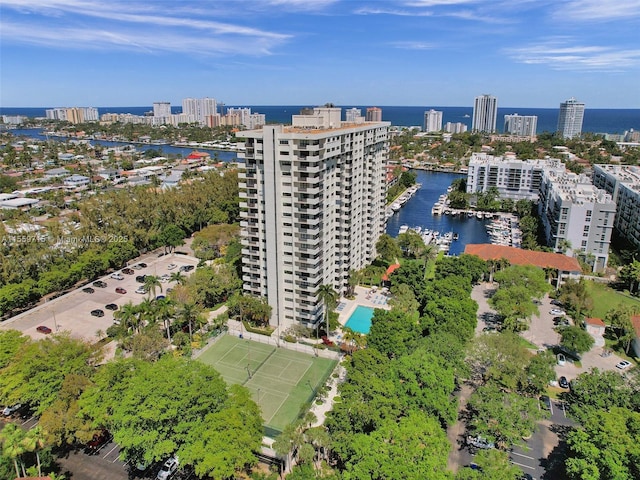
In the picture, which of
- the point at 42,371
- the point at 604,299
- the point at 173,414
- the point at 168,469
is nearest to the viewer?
the point at 173,414

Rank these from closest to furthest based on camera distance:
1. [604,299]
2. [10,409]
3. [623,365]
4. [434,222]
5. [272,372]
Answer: [10,409], [272,372], [623,365], [604,299], [434,222]

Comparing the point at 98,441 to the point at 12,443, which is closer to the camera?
the point at 12,443

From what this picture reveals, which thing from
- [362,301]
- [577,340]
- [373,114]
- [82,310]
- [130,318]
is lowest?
[82,310]

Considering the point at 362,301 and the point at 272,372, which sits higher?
the point at 362,301

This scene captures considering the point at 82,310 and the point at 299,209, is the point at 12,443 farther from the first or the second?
the point at 82,310

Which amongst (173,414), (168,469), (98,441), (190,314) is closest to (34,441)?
(98,441)

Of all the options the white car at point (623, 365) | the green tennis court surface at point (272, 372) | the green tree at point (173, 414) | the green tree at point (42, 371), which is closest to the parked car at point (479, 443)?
the green tennis court surface at point (272, 372)

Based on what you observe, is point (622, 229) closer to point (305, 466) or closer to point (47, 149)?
point (305, 466)

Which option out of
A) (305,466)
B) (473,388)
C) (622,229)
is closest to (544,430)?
(473,388)
